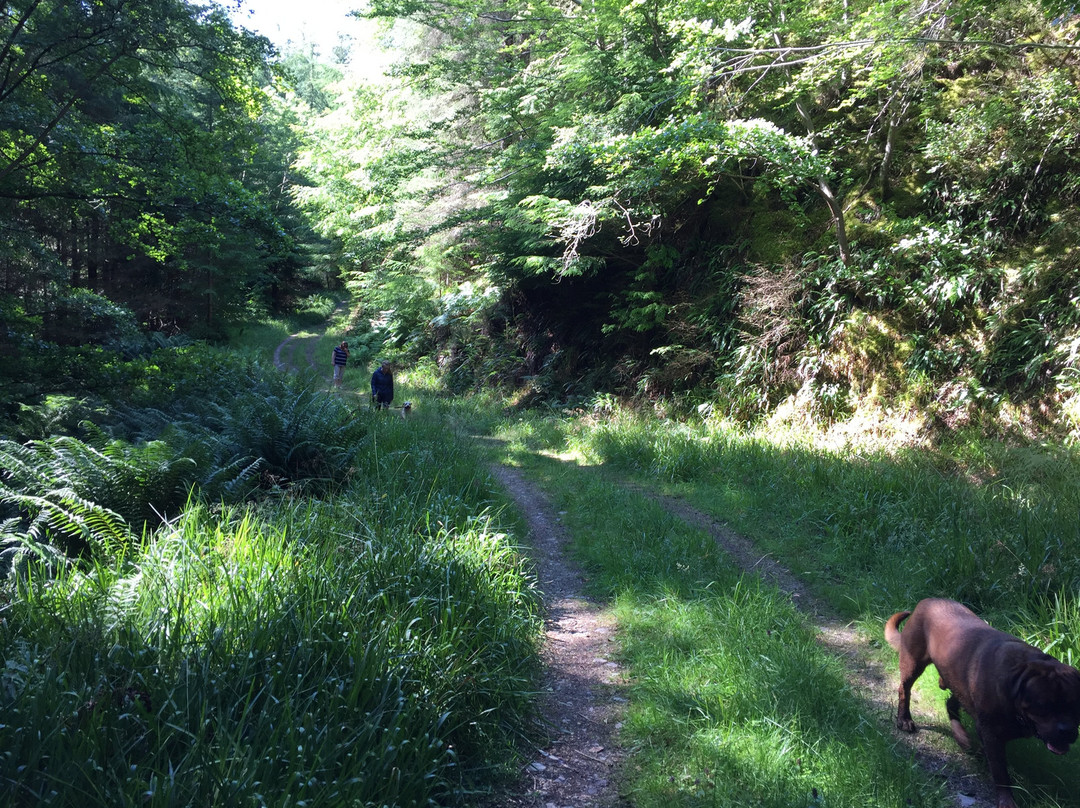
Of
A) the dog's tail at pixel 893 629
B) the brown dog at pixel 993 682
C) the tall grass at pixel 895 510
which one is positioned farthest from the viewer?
the tall grass at pixel 895 510

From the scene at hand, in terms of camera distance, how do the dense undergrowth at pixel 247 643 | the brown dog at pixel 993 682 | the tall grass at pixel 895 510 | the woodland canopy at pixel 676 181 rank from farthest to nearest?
the woodland canopy at pixel 676 181 < the tall grass at pixel 895 510 < the brown dog at pixel 993 682 < the dense undergrowth at pixel 247 643

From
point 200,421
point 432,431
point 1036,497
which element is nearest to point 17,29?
point 200,421

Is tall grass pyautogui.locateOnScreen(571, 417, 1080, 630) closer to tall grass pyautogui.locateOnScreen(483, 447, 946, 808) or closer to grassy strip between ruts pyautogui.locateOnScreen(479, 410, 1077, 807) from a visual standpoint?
grassy strip between ruts pyautogui.locateOnScreen(479, 410, 1077, 807)

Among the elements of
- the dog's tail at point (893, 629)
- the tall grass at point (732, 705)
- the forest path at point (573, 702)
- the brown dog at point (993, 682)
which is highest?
the brown dog at point (993, 682)

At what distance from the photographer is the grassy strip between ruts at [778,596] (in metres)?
3.31

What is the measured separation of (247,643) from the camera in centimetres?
325

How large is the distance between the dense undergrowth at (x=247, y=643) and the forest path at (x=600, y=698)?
0.78 ft

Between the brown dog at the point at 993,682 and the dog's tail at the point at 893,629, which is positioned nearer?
the brown dog at the point at 993,682

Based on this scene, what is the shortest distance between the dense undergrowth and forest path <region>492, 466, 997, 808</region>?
0.24 m

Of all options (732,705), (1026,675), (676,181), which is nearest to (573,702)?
(732,705)

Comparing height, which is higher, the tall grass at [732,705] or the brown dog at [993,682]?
the brown dog at [993,682]

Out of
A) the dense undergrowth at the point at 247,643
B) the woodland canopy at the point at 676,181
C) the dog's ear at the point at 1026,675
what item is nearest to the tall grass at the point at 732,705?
the dog's ear at the point at 1026,675

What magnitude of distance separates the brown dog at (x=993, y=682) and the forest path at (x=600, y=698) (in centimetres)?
17

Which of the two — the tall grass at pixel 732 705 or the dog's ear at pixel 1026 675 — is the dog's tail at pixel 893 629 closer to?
the tall grass at pixel 732 705
